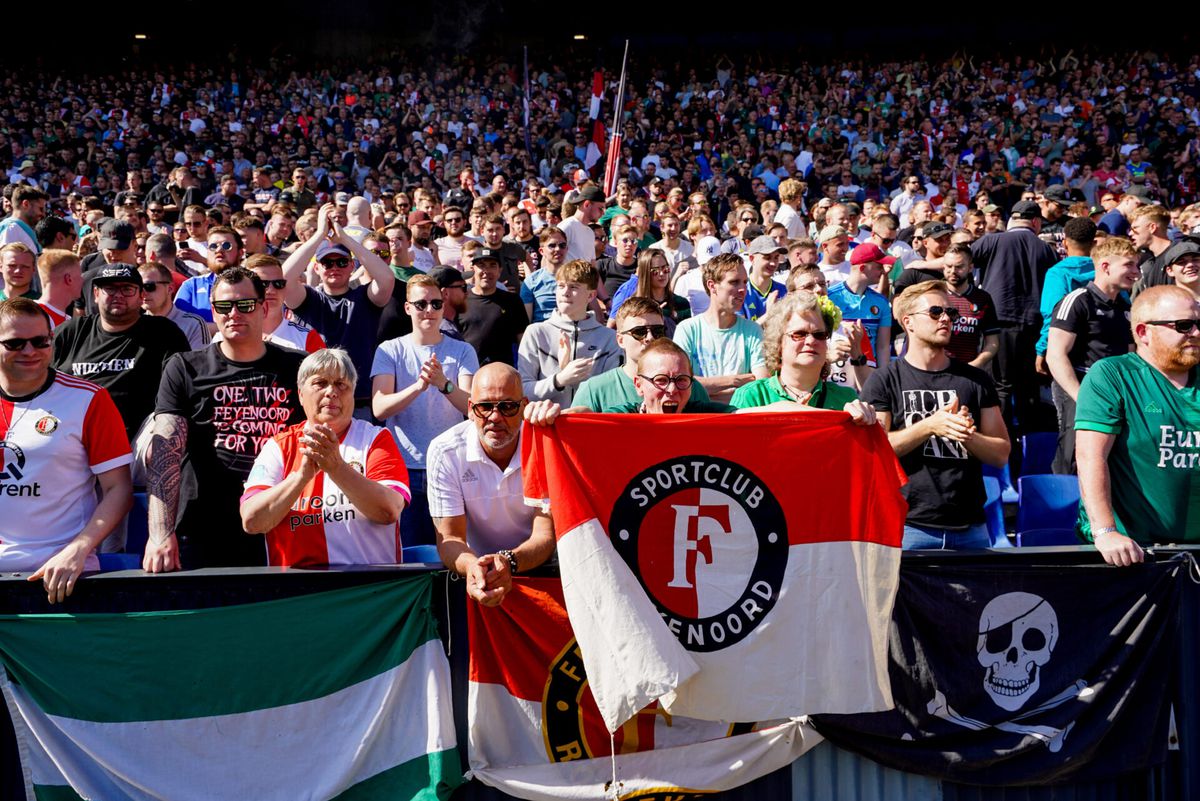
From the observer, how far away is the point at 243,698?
4320 mm

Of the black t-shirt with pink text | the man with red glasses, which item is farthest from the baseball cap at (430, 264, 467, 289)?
the man with red glasses

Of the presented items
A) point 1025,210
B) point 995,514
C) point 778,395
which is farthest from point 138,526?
point 1025,210

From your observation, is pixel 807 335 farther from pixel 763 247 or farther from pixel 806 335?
pixel 763 247

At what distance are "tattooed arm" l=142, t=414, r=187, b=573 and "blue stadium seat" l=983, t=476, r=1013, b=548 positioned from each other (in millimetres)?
3920

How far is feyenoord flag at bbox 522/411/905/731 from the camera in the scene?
4.28 meters

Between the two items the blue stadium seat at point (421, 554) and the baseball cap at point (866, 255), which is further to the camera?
the baseball cap at point (866, 255)

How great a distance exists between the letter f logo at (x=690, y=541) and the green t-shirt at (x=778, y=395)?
1030 mm

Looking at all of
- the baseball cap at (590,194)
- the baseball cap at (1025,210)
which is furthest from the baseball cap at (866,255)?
the baseball cap at (590,194)

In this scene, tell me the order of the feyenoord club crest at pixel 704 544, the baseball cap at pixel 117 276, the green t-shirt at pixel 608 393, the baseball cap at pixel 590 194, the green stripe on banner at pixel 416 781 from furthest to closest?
the baseball cap at pixel 590 194 → the baseball cap at pixel 117 276 → the green t-shirt at pixel 608 393 → the feyenoord club crest at pixel 704 544 → the green stripe on banner at pixel 416 781

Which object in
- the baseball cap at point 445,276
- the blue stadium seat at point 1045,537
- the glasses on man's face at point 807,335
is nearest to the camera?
the glasses on man's face at point 807,335

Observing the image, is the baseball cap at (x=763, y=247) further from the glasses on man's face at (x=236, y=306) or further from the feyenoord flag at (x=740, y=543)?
the feyenoord flag at (x=740, y=543)

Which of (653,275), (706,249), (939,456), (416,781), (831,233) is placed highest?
(706,249)

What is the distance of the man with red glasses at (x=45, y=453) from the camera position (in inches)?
189

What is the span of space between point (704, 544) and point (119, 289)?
3369 millimetres
